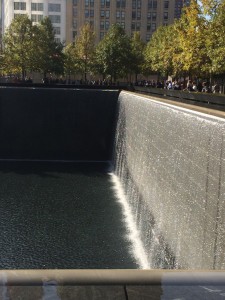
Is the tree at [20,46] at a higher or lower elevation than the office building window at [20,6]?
lower

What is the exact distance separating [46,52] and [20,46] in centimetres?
255

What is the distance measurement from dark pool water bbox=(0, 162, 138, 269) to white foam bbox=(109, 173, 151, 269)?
15cm

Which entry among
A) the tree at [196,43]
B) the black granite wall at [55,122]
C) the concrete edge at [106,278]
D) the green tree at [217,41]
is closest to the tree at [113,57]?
the tree at [196,43]

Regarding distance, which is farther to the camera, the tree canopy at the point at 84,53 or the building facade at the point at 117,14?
the building facade at the point at 117,14

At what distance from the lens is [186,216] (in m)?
7.07

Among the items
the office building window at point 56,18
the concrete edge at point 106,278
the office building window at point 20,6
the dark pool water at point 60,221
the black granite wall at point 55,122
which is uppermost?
the office building window at point 20,6

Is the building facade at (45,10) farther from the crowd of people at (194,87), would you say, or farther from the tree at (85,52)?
the crowd of people at (194,87)

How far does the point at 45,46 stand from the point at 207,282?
4114 cm

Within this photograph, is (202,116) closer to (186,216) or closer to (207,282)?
(186,216)

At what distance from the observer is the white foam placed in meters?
9.38

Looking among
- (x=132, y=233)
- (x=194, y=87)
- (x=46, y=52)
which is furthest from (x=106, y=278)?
(x=46, y=52)

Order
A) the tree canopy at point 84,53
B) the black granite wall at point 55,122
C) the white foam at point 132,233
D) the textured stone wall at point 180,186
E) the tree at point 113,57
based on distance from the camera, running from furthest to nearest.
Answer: the tree at point 113,57 < the tree canopy at point 84,53 < the black granite wall at point 55,122 < the white foam at point 132,233 < the textured stone wall at point 180,186

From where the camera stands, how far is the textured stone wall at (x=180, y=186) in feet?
18.9

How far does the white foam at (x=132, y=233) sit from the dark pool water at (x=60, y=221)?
0.15 metres
